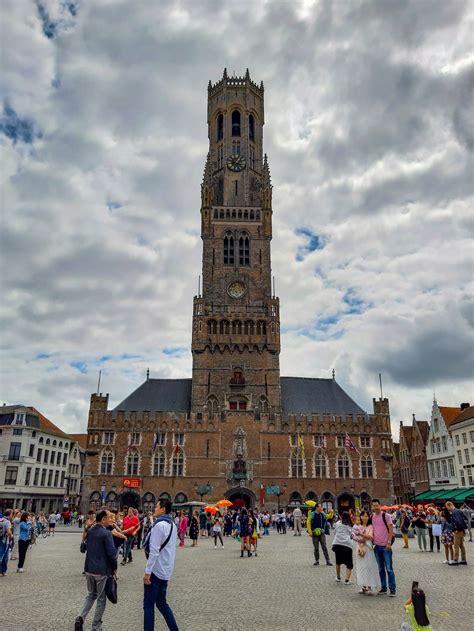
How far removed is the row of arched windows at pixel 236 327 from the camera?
6400cm

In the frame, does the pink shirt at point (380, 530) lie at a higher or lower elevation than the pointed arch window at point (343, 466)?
lower

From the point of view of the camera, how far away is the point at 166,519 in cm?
844

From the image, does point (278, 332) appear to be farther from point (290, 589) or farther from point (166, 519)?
point (166, 519)

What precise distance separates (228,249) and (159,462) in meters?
28.4

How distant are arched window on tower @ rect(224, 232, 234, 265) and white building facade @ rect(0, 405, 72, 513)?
30.6 meters

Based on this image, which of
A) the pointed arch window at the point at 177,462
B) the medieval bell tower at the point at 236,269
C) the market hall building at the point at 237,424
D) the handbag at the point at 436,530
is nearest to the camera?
the handbag at the point at 436,530

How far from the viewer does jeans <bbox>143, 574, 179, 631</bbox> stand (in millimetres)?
7906

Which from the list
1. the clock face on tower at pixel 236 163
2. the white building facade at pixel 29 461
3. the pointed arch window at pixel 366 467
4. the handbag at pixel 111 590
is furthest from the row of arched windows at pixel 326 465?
the handbag at pixel 111 590

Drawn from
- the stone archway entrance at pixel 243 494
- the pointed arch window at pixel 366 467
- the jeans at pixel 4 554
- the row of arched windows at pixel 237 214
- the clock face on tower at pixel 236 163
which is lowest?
the jeans at pixel 4 554

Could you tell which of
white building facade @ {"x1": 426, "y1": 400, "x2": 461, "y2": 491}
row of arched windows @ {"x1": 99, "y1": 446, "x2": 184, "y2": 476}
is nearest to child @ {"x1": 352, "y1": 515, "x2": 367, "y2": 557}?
row of arched windows @ {"x1": 99, "y1": 446, "x2": 184, "y2": 476}

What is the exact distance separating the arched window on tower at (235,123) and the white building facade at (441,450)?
1825 inches

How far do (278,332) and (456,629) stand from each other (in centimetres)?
5515

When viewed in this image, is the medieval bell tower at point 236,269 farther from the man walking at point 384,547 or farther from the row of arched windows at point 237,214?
the man walking at point 384,547

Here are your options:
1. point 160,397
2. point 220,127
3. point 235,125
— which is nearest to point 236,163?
point 235,125
